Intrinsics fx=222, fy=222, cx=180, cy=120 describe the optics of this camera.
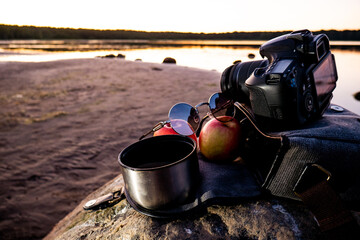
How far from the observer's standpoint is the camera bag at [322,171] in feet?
2.43

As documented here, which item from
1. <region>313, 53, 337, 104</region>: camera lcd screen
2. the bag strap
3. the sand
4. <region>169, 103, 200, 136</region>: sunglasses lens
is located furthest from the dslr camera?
the sand

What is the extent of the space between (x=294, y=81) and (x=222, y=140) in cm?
44

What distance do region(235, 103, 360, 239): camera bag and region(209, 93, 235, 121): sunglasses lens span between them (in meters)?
0.48

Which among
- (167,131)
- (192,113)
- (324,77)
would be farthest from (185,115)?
(324,77)

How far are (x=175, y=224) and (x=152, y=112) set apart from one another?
388 centimetres

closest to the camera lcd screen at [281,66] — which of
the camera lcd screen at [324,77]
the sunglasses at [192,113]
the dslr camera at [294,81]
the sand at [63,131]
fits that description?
the dslr camera at [294,81]

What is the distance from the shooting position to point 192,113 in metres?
1.53

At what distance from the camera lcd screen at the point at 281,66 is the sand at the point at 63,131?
2188 millimetres

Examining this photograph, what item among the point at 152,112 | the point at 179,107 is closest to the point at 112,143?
the point at 152,112

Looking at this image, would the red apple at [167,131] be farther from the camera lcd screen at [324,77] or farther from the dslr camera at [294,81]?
the camera lcd screen at [324,77]

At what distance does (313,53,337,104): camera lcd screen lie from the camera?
104cm

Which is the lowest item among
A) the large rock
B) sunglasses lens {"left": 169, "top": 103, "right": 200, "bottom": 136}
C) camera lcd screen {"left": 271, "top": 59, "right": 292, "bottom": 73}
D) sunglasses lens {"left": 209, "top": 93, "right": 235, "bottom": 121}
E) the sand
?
the sand

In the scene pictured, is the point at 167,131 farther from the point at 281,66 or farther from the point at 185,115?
the point at 281,66

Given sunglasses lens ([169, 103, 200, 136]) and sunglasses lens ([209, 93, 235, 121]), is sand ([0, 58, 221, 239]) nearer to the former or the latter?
sunglasses lens ([169, 103, 200, 136])
